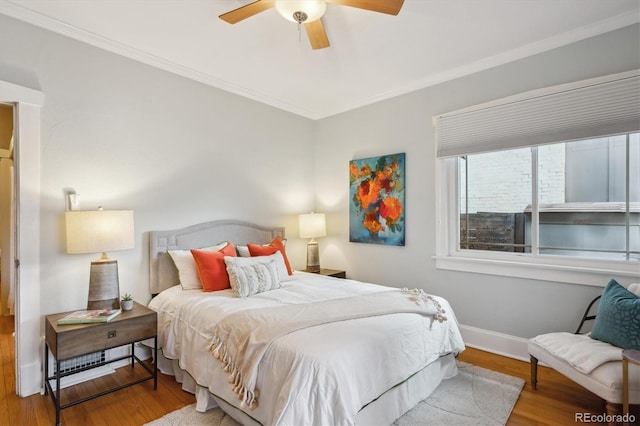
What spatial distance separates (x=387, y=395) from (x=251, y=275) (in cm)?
139

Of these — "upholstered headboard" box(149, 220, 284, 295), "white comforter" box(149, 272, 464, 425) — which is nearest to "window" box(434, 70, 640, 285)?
"white comforter" box(149, 272, 464, 425)

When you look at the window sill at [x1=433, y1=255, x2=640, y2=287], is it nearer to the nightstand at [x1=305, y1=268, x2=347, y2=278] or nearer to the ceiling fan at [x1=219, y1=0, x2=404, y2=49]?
the nightstand at [x1=305, y1=268, x2=347, y2=278]

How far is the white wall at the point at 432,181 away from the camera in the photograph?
2.70 meters

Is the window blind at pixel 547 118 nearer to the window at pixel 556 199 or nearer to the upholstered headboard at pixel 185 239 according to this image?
the window at pixel 556 199

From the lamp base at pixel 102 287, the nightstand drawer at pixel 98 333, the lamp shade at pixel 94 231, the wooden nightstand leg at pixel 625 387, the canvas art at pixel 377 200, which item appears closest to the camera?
the wooden nightstand leg at pixel 625 387

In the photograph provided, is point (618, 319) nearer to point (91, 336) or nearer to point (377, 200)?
point (377, 200)

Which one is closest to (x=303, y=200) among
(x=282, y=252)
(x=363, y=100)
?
(x=282, y=252)

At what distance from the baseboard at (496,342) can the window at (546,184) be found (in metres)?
Result: 0.59

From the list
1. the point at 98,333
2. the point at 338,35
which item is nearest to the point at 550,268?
the point at 338,35

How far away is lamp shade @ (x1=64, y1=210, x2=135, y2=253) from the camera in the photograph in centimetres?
235

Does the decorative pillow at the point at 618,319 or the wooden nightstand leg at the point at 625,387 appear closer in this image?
the wooden nightstand leg at the point at 625,387

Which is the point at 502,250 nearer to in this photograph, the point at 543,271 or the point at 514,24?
the point at 543,271

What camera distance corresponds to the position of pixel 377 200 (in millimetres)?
4000

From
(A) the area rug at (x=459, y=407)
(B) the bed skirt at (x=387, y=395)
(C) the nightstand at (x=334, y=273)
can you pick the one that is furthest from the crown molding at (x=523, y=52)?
(A) the area rug at (x=459, y=407)
